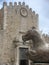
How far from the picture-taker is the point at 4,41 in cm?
2266

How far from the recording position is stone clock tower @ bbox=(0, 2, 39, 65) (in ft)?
73.6

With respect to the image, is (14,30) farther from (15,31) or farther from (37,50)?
(37,50)

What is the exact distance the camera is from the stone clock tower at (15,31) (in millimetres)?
22422

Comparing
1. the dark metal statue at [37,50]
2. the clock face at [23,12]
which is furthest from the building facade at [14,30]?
the dark metal statue at [37,50]

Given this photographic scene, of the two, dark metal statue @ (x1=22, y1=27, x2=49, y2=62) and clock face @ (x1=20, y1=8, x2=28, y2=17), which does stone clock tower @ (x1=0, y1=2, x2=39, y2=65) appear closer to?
clock face @ (x1=20, y1=8, x2=28, y2=17)

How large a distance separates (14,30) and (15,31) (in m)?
0.16

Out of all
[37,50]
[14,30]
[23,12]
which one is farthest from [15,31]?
[37,50]

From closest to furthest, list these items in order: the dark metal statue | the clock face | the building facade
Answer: the dark metal statue, the building facade, the clock face

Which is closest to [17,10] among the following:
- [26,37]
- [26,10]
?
[26,10]

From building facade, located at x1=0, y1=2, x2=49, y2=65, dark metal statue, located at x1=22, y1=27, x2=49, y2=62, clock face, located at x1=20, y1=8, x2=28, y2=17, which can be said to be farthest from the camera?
clock face, located at x1=20, y1=8, x2=28, y2=17

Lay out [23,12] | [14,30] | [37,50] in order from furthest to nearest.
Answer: [23,12] < [14,30] < [37,50]

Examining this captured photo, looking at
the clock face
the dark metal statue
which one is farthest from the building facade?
the dark metal statue

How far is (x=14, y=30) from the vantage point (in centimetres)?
2359

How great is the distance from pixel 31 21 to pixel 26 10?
147 cm
